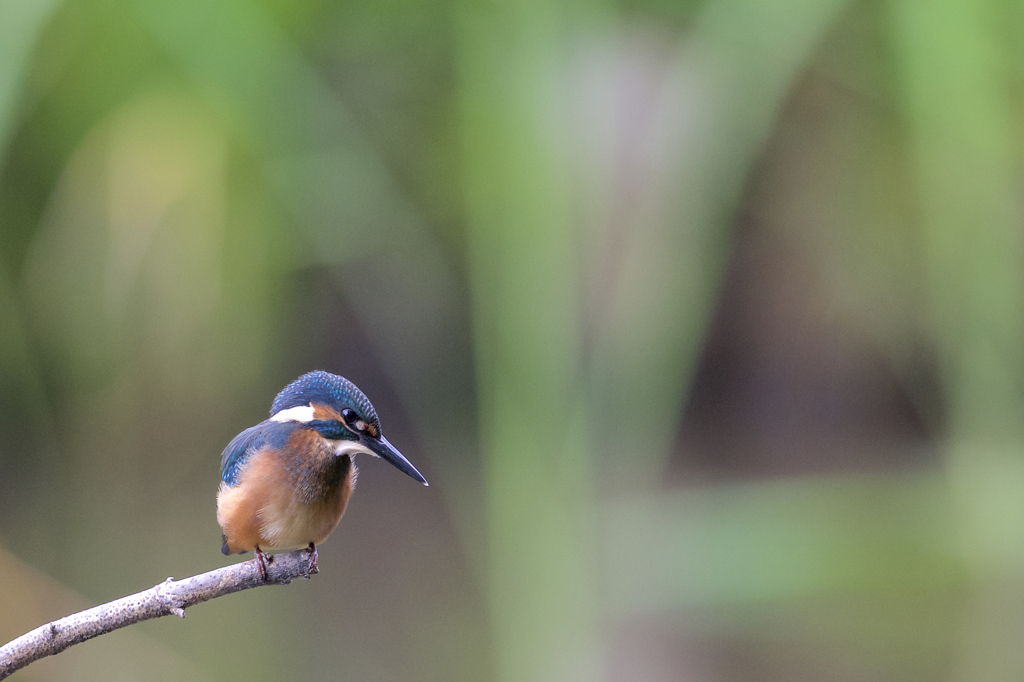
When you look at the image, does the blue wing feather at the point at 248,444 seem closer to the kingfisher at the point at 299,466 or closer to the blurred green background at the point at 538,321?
the kingfisher at the point at 299,466

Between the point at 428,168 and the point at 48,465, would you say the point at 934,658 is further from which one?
the point at 48,465

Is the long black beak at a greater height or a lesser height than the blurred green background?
lesser

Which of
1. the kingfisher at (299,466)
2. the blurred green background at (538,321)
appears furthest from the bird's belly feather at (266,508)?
the blurred green background at (538,321)

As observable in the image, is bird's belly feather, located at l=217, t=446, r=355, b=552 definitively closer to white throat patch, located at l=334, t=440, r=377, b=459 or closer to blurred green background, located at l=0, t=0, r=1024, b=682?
white throat patch, located at l=334, t=440, r=377, b=459

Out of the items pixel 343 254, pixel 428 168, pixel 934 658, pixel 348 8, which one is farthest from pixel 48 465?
pixel 934 658

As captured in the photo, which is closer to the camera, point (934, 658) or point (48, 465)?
point (934, 658)

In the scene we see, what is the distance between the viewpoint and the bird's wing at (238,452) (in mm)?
432

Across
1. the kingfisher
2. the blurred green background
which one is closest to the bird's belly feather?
the kingfisher

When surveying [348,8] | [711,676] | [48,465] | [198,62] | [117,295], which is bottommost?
[711,676]

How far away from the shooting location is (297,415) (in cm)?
41

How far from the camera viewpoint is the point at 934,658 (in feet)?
7.01

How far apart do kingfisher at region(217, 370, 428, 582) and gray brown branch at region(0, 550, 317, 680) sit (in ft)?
0.07

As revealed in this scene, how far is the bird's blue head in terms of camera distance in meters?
0.39

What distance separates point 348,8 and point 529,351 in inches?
39.5
